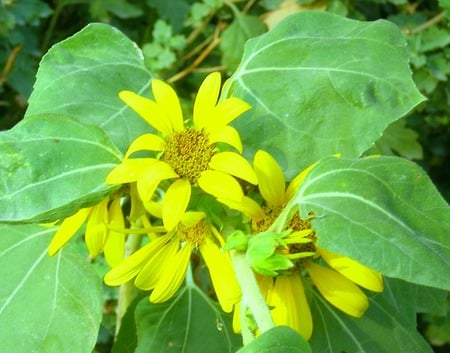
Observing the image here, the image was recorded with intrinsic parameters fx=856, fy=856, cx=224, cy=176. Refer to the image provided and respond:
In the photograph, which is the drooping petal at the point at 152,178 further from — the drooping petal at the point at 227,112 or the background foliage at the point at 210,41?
the background foliage at the point at 210,41

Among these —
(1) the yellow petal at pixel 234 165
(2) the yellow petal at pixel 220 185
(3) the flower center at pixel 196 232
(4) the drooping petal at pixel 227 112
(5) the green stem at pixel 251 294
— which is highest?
(4) the drooping petal at pixel 227 112

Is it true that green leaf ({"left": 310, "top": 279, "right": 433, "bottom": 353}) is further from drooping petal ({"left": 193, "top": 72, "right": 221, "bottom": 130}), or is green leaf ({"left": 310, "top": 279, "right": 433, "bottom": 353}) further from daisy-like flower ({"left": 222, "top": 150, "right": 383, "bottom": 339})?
drooping petal ({"left": 193, "top": 72, "right": 221, "bottom": 130})

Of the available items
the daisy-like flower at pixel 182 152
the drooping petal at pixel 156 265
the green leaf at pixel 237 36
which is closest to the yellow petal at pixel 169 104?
the daisy-like flower at pixel 182 152

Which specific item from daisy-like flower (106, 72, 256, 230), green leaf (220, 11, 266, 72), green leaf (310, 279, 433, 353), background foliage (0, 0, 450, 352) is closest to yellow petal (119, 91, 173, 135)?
daisy-like flower (106, 72, 256, 230)

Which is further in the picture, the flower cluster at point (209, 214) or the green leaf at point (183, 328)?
the green leaf at point (183, 328)

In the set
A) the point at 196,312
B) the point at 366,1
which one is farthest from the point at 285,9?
the point at 196,312

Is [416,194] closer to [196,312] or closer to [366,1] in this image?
[196,312]

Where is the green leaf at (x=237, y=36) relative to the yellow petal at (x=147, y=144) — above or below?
below
